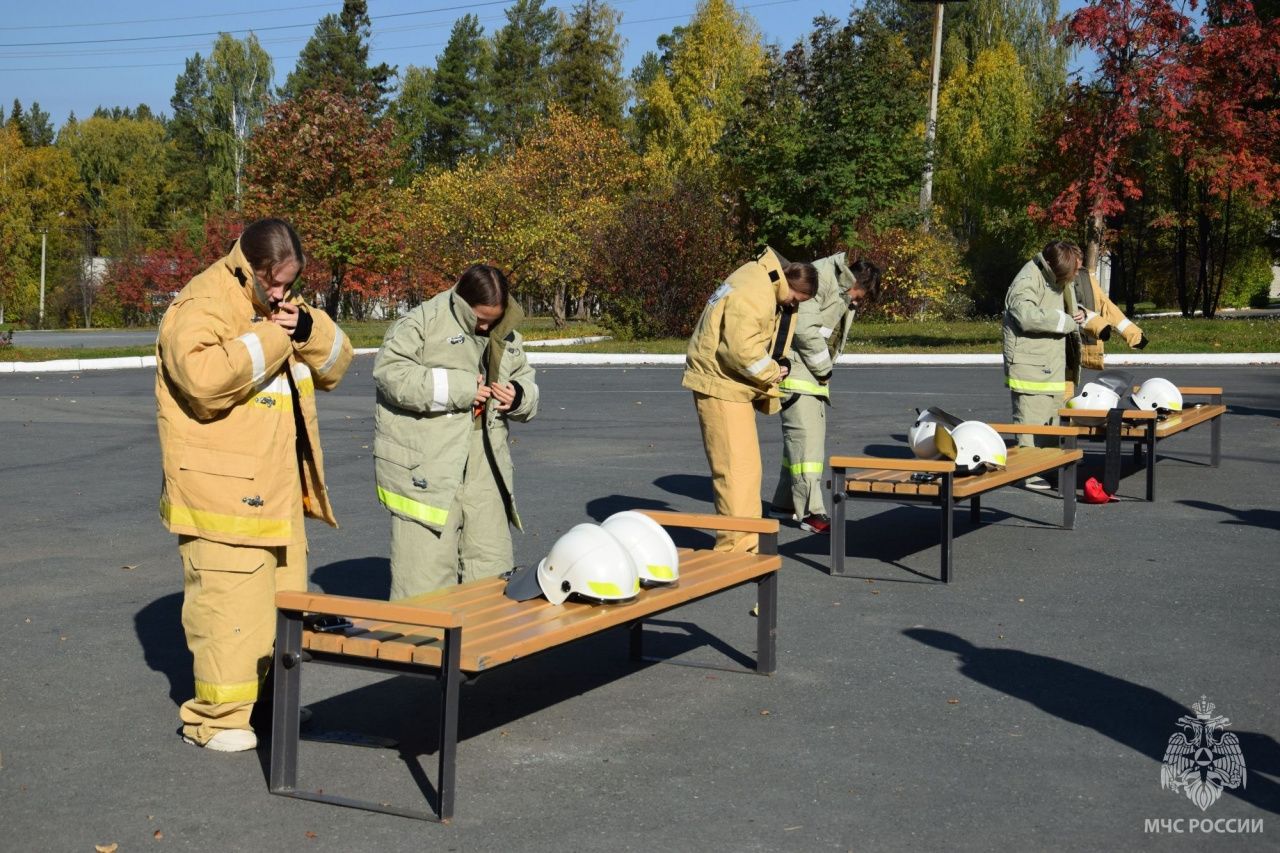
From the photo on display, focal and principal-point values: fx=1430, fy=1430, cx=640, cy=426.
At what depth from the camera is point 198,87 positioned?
83812mm

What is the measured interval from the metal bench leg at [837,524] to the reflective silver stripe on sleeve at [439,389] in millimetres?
3008

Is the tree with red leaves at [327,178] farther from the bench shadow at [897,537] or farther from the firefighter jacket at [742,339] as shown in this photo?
the firefighter jacket at [742,339]

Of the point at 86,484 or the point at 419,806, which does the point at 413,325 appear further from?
the point at 86,484

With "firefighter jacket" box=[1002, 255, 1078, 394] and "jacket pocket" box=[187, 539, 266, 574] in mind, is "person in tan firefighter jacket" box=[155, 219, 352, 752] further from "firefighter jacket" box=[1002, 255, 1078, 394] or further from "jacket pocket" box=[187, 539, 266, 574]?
"firefighter jacket" box=[1002, 255, 1078, 394]

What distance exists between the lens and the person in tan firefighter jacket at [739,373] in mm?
7766

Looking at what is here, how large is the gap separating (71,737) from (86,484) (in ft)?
23.3

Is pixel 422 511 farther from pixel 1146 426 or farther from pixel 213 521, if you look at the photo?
pixel 1146 426

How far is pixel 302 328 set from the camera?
205 inches

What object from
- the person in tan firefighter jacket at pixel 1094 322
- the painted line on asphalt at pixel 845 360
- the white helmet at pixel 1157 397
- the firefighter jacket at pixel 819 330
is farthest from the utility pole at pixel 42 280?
the firefighter jacket at pixel 819 330

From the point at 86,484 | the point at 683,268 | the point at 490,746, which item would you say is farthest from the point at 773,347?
the point at 683,268

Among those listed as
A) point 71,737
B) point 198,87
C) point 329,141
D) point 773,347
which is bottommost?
point 71,737

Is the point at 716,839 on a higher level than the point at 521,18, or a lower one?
lower

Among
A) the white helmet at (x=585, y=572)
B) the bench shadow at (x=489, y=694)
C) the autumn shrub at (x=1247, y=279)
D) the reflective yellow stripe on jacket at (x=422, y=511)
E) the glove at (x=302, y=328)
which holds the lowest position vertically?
the bench shadow at (x=489, y=694)

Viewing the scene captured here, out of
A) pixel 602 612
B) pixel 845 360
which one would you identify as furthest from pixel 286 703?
pixel 845 360
